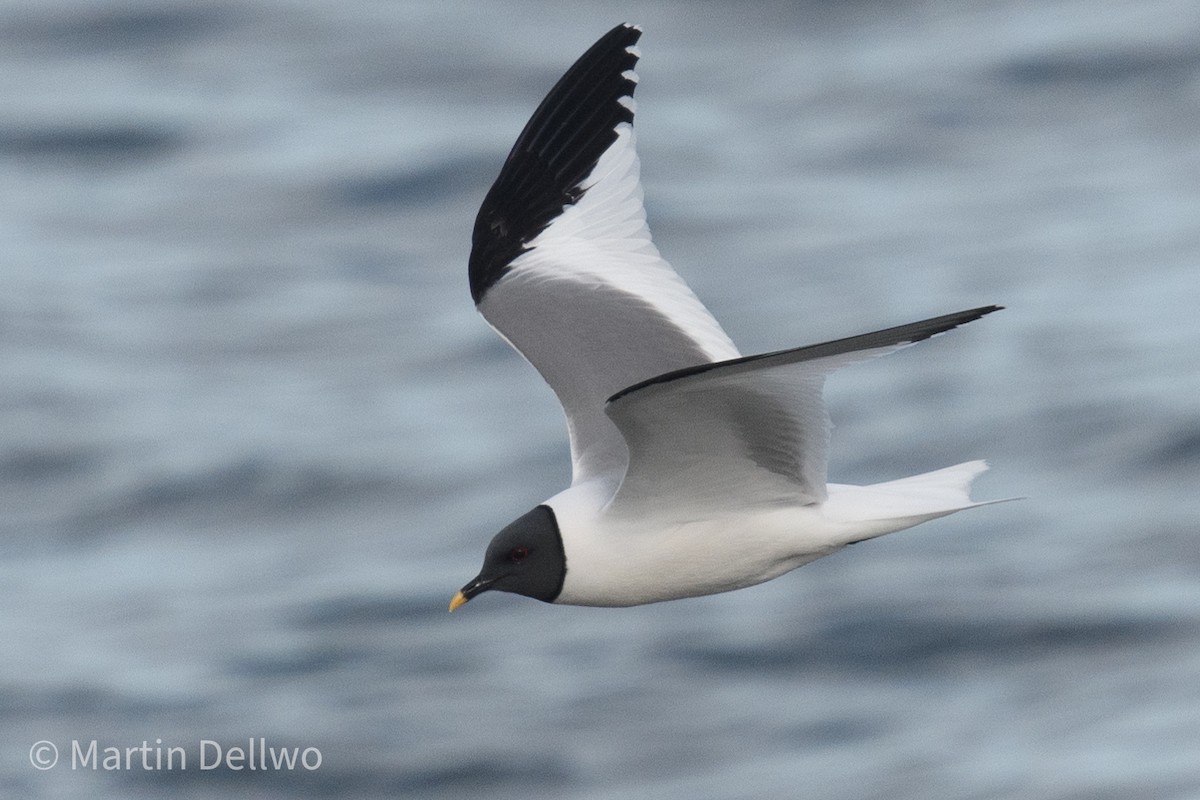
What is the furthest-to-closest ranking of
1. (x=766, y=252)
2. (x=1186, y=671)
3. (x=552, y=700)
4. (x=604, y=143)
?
1. (x=766, y=252)
2. (x=552, y=700)
3. (x=1186, y=671)
4. (x=604, y=143)

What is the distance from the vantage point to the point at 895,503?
20.2ft

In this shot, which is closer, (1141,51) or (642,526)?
(642,526)

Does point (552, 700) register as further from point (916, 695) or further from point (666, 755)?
point (916, 695)

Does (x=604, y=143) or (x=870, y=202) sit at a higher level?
(x=870, y=202)

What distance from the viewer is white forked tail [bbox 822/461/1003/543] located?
610 centimetres

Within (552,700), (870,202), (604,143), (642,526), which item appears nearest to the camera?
(642,526)

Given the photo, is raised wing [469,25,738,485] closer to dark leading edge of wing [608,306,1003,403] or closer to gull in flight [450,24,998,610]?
gull in flight [450,24,998,610]

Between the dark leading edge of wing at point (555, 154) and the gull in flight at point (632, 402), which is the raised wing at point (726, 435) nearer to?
the gull in flight at point (632, 402)

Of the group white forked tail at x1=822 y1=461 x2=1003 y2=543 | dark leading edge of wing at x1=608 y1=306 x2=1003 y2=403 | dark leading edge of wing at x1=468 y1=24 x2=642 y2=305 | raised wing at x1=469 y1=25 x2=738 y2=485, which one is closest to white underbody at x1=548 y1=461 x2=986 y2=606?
white forked tail at x1=822 y1=461 x2=1003 y2=543

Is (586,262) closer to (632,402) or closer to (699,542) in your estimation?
(699,542)

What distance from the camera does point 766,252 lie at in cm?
1858

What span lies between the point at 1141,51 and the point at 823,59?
132 inches

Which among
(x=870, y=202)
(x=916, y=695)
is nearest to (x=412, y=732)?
(x=916, y=695)

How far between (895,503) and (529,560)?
1.02 meters
